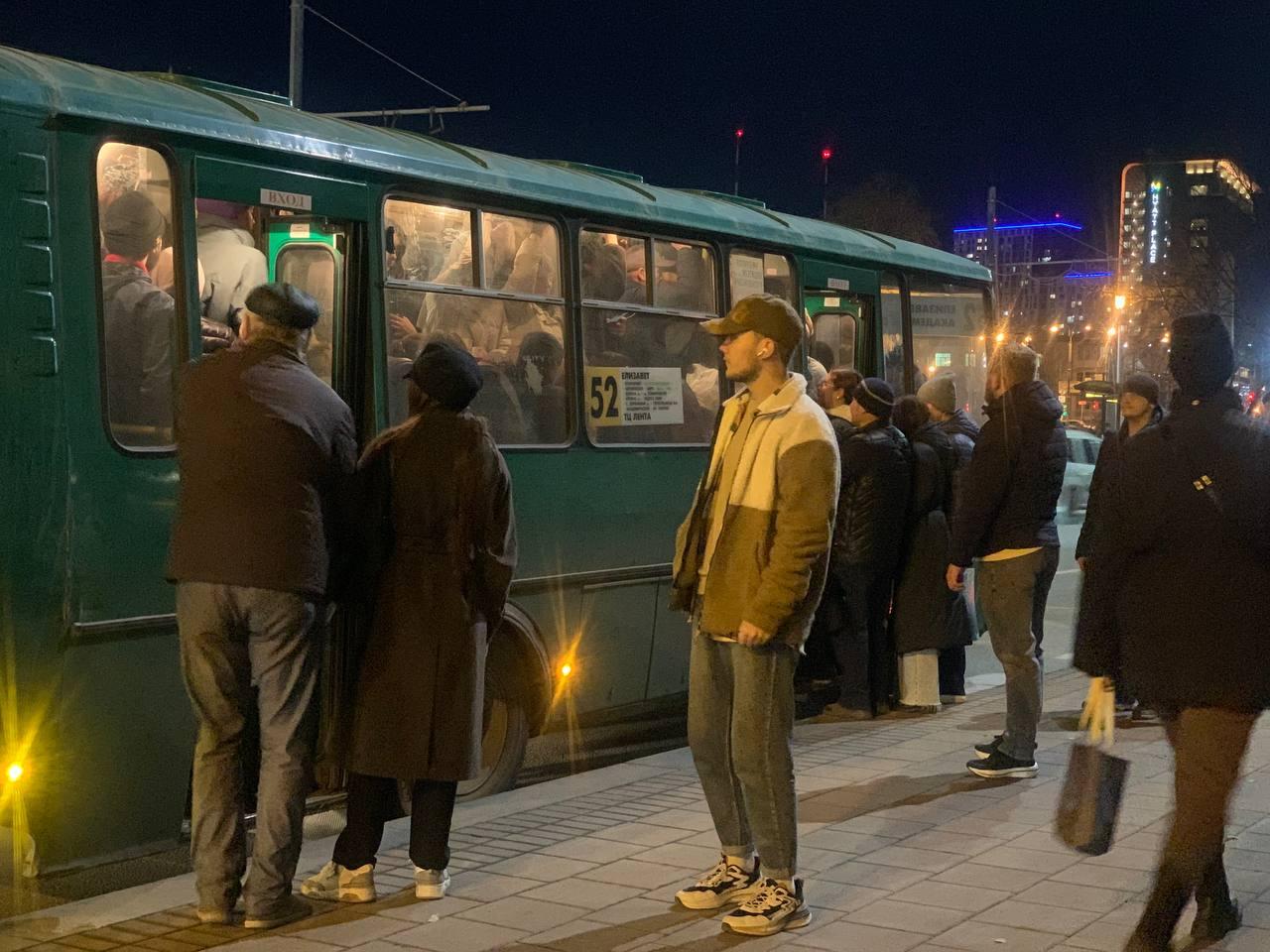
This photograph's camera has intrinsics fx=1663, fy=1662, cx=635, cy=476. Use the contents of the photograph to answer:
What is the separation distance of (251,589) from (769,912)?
188 cm

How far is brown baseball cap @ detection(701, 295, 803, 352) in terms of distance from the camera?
5.26m

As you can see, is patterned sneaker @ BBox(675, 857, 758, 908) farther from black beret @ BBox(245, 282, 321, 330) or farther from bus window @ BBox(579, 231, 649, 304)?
bus window @ BBox(579, 231, 649, 304)

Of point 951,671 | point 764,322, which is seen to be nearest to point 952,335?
point 951,671

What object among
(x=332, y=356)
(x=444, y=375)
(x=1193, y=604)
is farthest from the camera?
(x=332, y=356)

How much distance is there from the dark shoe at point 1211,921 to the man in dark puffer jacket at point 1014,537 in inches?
93.3

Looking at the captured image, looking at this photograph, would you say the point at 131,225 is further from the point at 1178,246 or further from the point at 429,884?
the point at 1178,246

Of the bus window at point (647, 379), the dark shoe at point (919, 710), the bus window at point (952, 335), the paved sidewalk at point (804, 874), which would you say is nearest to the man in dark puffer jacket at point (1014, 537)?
the paved sidewalk at point (804, 874)

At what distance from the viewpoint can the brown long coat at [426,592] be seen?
17.8ft

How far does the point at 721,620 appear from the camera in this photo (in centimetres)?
518

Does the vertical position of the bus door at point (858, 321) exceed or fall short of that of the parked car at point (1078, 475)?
it exceeds it

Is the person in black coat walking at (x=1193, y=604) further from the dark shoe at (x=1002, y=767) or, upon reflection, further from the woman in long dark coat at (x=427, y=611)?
the dark shoe at (x=1002, y=767)

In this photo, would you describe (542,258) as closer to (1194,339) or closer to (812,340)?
(812,340)

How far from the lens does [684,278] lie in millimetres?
9008

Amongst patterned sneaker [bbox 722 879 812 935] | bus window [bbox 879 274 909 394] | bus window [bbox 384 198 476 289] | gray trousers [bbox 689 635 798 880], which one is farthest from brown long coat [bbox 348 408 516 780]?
bus window [bbox 879 274 909 394]
